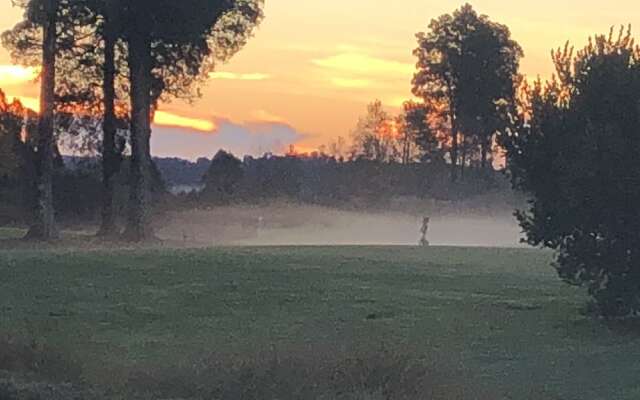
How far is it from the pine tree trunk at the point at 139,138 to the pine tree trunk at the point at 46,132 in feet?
12.0

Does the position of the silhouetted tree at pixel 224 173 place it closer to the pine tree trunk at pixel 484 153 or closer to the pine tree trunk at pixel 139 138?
the pine tree trunk at pixel 484 153

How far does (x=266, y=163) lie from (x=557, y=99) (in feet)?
253

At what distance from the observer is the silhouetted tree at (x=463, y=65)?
93312 mm

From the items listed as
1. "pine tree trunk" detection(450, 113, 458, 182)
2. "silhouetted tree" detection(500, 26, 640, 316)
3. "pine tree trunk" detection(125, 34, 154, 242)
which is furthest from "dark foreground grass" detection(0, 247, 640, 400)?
"pine tree trunk" detection(450, 113, 458, 182)

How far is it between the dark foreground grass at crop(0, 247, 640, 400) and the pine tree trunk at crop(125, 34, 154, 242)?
8.41 m

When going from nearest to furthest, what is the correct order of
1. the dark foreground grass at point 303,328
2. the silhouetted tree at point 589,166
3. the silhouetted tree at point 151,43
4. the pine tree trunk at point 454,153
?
1. the dark foreground grass at point 303,328
2. the silhouetted tree at point 589,166
3. the silhouetted tree at point 151,43
4. the pine tree trunk at point 454,153

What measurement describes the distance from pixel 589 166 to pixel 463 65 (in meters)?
70.5

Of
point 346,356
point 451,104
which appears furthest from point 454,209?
point 346,356

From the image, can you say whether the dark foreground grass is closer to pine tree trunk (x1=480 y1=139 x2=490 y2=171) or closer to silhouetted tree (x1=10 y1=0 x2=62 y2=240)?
silhouetted tree (x1=10 y1=0 x2=62 y2=240)

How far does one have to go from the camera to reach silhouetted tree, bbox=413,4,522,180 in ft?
306

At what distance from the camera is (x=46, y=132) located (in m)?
44.5

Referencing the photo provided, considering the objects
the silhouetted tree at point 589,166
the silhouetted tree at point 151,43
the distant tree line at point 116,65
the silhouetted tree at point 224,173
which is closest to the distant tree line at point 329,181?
the silhouetted tree at point 224,173

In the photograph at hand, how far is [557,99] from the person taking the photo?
27.3 m

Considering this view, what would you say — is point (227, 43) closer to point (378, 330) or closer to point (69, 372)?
point (378, 330)
